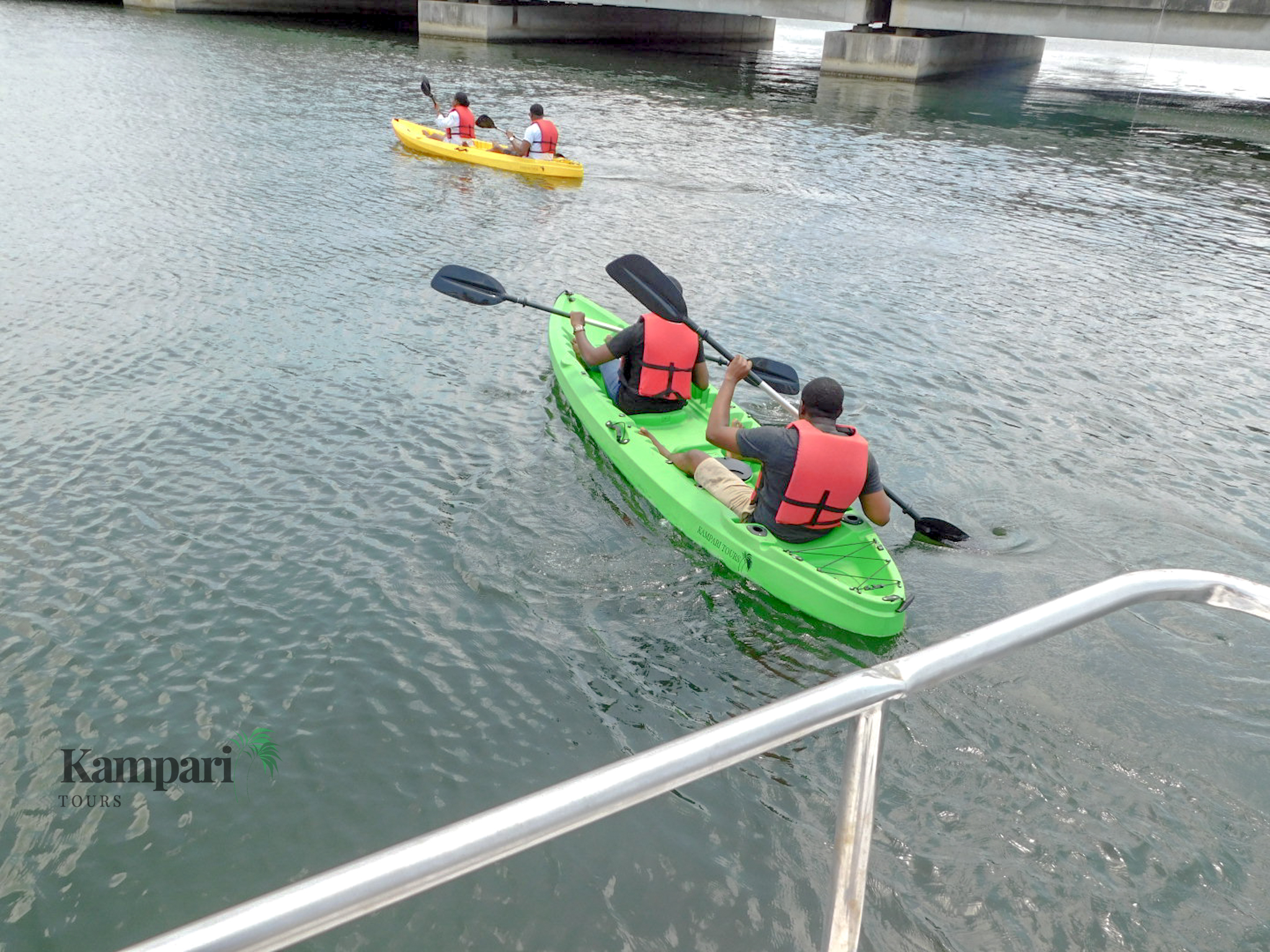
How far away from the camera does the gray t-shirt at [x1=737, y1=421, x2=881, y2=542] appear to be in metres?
6.29

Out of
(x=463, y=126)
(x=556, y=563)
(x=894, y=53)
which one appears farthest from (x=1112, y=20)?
(x=556, y=563)

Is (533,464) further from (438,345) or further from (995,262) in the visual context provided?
(995,262)

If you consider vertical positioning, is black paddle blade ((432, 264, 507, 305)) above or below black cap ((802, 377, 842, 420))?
below

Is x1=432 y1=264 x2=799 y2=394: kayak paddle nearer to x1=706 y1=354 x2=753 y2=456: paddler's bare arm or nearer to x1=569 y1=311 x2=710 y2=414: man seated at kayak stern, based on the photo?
x1=569 y1=311 x2=710 y2=414: man seated at kayak stern

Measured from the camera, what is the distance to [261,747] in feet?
17.3

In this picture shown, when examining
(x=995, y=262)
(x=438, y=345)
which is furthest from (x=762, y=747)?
(x=995, y=262)

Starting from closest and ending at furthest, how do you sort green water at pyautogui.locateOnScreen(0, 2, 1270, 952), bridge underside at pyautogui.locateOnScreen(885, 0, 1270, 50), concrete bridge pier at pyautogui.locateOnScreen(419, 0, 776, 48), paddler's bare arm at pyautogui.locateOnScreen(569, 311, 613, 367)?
green water at pyautogui.locateOnScreen(0, 2, 1270, 952)
paddler's bare arm at pyautogui.locateOnScreen(569, 311, 613, 367)
bridge underside at pyautogui.locateOnScreen(885, 0, 1270, 50)
concrete bridge pier at pyautogui.locateOnScreen(419, 0, 776, 48)

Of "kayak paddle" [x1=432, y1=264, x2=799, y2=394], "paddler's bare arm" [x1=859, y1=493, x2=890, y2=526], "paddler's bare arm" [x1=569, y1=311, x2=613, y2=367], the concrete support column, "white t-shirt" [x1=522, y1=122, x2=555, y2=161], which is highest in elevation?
the concrete support column

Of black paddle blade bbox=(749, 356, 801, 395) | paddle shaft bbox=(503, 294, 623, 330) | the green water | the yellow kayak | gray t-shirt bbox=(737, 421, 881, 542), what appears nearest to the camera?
the green water

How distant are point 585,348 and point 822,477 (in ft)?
10.8

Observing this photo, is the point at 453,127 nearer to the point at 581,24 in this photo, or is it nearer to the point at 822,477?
the point at 822,477

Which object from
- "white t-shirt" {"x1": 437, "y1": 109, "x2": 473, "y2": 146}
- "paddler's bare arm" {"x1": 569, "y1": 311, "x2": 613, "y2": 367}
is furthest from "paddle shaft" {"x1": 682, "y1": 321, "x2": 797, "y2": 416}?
"white t-shirt" {"x1": 437, "y1": 109, "x2": 473, "y2": 146}

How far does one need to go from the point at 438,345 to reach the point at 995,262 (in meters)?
8.80

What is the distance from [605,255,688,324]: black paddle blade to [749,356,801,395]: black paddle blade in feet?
2.34
